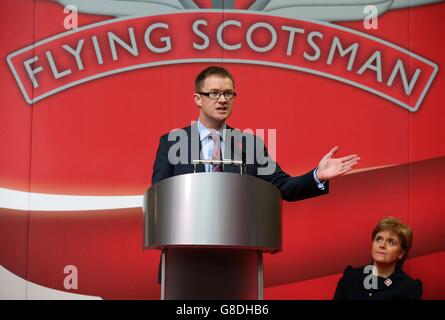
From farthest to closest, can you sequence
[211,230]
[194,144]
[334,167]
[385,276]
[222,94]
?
[385,276], [194,144], [222,94], [334,167], [211,230]

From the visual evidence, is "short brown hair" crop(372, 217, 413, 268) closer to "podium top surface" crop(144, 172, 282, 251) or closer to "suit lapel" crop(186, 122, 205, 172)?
"suit lapel" crop(186, 122, 205, 172)

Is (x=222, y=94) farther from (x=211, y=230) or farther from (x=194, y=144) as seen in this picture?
(x=211, y=230)

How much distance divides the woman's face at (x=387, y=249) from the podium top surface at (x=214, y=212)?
1023 mm

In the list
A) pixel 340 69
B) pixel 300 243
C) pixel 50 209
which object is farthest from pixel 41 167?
pixel 340 69

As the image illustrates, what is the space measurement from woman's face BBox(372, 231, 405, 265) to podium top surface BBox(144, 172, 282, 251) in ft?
3.36

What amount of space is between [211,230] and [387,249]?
126cm

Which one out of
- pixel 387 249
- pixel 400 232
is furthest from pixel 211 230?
pixel 400 232

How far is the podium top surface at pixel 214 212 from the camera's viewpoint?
254 centimetres

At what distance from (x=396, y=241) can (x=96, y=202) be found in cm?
173

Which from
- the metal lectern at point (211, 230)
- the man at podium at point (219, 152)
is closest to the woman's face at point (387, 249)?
the man at podium at point (219, 152)

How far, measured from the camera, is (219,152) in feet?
10.2

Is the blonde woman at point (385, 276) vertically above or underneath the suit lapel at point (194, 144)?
underneath

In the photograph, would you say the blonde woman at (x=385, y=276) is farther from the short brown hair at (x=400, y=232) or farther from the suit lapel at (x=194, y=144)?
the suit lapel at (x=194, y=144)
